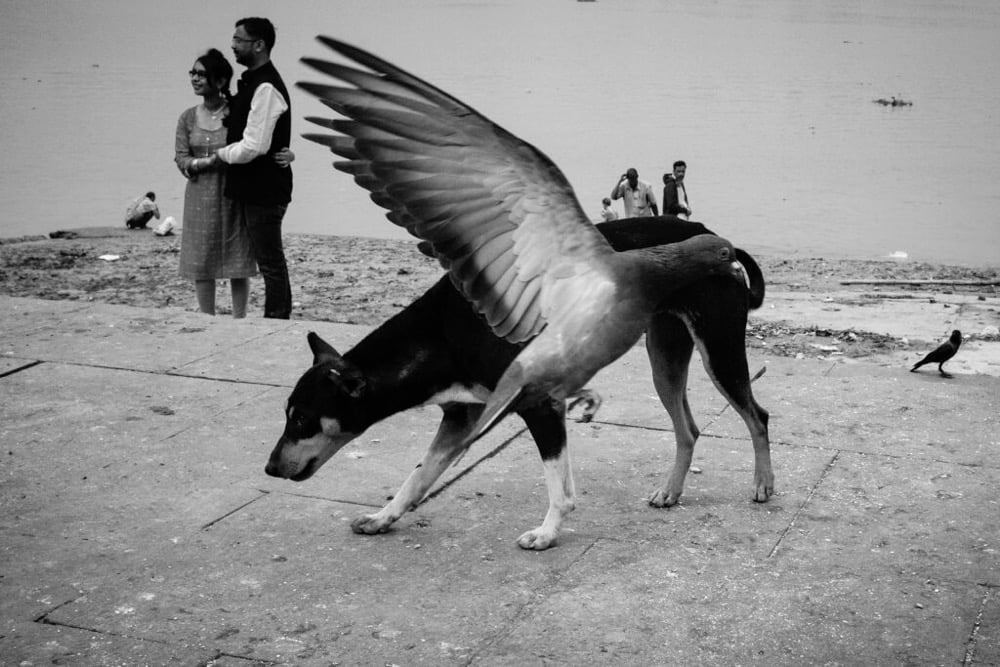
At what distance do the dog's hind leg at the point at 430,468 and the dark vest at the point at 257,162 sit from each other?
11.8 feet

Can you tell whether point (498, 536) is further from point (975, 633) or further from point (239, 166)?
point (239, 166)

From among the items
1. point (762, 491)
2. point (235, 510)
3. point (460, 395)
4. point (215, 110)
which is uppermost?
point (215, 110)

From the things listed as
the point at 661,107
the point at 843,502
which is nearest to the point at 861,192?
the point at 661,107

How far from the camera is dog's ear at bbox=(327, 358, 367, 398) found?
4.91 meters

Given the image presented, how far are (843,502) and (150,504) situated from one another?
3.04 metres

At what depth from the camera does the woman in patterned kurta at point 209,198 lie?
854cm

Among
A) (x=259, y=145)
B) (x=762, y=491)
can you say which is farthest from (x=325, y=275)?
(x=762, y=491)

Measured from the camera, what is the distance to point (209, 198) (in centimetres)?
862

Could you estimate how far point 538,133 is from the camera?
26688 millimetres

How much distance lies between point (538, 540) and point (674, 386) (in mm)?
1003

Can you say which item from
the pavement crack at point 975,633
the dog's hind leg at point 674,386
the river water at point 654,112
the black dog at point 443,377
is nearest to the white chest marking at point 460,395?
the black dog at point 443,377

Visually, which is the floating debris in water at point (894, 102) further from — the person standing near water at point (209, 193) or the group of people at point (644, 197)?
the person standing near water at point (209, 193)

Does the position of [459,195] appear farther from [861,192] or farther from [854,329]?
[861,192]

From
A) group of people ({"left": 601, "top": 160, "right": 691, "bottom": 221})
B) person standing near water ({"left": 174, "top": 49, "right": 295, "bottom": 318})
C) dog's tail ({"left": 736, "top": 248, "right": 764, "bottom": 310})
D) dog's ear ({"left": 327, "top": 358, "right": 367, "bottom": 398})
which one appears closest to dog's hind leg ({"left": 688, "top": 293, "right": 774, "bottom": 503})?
dog's tail ({"left": 736, "top": 248, "right": 764, "bottom": 310})
